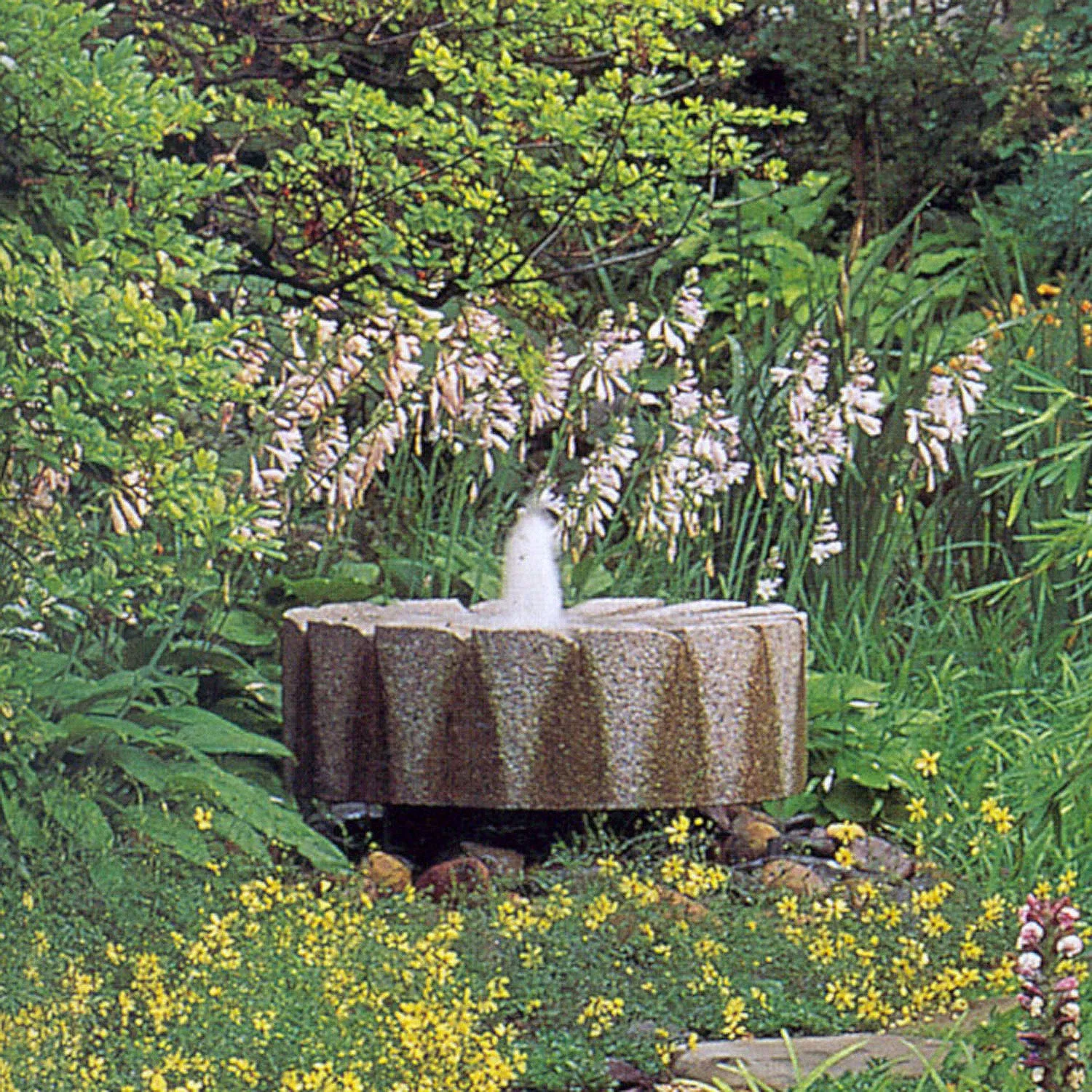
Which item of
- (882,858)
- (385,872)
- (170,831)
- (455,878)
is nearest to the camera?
(170,831)

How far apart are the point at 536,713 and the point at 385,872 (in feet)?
1.64

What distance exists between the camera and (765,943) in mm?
3787

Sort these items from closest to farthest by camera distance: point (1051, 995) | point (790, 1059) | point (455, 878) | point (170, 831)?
point (1051, 995) → point (790, 1059) → point (170, 831) → point (455, 878)

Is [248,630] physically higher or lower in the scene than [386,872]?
higher

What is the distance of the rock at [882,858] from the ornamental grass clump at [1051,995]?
2073mm

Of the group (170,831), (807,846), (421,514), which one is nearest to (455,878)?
(170,831)

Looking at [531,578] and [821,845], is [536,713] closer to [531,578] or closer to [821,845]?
[531,578]

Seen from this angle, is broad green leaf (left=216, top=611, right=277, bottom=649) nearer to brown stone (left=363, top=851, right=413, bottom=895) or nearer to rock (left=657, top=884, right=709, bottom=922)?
brown stone (left=363, top=851, right=413, bottom=895)

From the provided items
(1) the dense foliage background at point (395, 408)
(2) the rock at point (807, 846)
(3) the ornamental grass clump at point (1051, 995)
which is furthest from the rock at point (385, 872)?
(3) the ornamental grass clump at point (1051, 995)

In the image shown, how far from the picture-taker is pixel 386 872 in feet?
14.4

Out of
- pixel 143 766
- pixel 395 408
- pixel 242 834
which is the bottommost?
pixel 242 834

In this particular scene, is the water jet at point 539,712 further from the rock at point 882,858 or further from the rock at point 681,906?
the rock at point 681,906

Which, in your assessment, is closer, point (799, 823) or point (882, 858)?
point (882, 858)

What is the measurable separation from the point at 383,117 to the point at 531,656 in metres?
1.26
